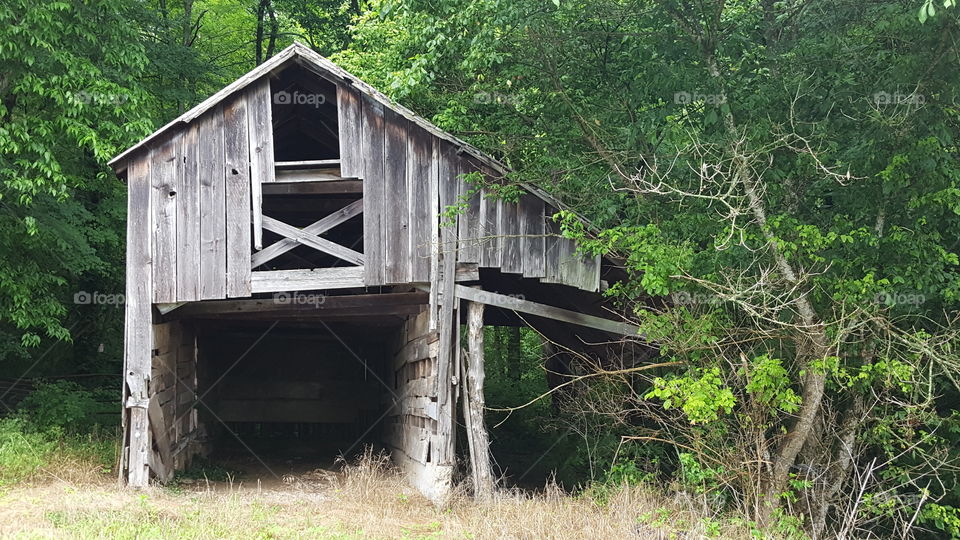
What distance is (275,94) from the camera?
11.1 meters

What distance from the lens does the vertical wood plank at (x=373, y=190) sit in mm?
10531

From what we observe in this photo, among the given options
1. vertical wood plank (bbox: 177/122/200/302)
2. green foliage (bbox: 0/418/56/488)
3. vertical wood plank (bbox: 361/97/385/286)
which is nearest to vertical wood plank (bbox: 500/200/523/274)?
vertical wood plank (bbox: 361/97/385/286)

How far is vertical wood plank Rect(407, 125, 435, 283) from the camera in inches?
416

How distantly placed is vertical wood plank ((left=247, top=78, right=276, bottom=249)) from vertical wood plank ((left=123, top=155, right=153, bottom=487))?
1.32 meters

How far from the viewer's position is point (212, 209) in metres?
10.5

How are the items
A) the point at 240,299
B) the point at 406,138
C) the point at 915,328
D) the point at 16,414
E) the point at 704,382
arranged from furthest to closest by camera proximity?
1. the point at 16,414
2. the point at 240,299
3. the point at 406,138
4. the point at 915,328
5. the point at 704,382

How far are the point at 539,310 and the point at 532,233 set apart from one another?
1029 millimetres

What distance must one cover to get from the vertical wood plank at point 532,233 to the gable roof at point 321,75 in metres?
0.24

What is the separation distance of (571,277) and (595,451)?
104 inches

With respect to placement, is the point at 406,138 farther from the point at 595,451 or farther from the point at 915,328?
the point at 915,328

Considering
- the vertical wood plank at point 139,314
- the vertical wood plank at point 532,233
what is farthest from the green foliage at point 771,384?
the vertical wood plank at point 139,314

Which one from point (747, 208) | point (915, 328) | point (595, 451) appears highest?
point (747, 208)

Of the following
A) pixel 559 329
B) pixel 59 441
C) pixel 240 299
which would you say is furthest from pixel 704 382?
pixel 59 441

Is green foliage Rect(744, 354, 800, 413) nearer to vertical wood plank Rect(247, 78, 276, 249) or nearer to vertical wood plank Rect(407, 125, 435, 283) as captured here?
vertical wood plank Rect(407, 125, 435, 283)
